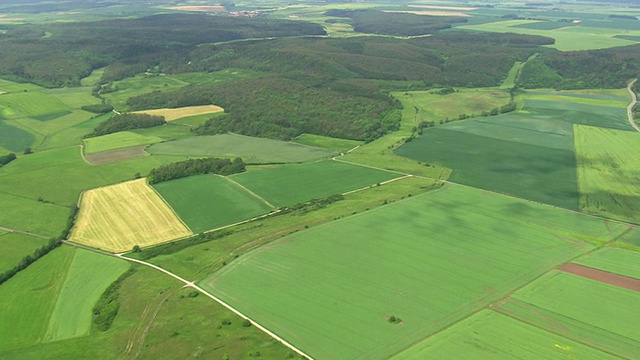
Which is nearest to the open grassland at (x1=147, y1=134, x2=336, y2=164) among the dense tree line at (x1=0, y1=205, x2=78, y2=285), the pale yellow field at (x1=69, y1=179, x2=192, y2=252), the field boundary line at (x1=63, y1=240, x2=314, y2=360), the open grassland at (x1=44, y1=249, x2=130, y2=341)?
the pale yellow field at (x1=69, y1=179, x2=192, y2=252)

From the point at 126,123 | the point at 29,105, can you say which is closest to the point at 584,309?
the point at 126,123

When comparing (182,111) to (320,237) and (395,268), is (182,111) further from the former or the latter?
(395,268)

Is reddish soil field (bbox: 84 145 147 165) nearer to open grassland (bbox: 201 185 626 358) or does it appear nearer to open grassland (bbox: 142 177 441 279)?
open grassland (bbox: 142 177 441 279)

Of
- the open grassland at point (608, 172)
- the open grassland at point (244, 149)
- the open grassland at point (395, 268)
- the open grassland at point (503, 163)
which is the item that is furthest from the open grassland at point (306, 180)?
Answer: the open grassland at point (608, 172)

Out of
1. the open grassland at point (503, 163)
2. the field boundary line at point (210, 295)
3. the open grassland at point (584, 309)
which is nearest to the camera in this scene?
the field boundary line at point (210, 295)

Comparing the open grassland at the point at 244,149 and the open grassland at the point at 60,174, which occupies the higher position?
the open grassland at the point at 244,149

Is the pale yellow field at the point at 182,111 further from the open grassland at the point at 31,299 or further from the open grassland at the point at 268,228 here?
the open grassland at the point at 31,299
